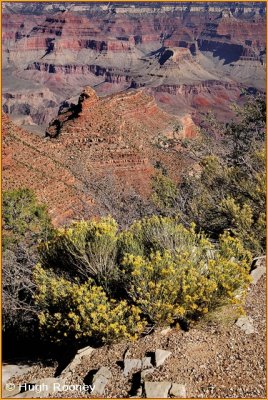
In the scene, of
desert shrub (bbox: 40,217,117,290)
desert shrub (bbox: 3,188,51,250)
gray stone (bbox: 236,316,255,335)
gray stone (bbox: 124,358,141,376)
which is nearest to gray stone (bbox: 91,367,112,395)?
gray stone (bbox: 124,358,141,376)

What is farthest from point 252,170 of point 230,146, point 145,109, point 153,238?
point 145,109

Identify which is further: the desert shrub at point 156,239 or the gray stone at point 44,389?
the desert shrub at point 156,239

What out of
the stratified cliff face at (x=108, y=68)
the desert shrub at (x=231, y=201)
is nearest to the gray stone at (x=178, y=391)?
the desert shrub at (x=231, y=201)

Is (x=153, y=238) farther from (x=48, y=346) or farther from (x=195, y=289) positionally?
(x=48, y=346)

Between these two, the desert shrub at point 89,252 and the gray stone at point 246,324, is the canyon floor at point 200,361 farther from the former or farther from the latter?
the desert shrub at point 89,252

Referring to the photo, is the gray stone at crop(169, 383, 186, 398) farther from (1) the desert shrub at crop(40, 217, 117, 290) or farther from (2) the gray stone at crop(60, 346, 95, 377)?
(1) the desert shrub at crop(40, 217, 117, 290)

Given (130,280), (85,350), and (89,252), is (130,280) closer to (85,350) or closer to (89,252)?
(89,252)

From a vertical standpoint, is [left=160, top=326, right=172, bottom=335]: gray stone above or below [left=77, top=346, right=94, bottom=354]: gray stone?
above
